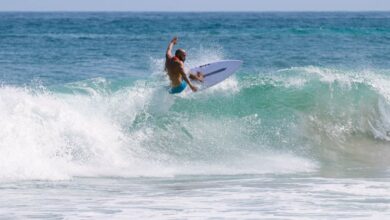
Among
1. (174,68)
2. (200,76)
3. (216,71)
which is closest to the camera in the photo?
(174,68)

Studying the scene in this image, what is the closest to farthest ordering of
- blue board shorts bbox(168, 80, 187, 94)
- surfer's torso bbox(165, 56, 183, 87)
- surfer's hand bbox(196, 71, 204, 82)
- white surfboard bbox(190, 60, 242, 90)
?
surfer's torso bbox(165, 56, 183, 87) → blue board shorts bbox(168, 80, 187, 94) → surfer's hand bbox(196, 71, 204, 82) → white surfboard bbox(190, 60, 242, 90)

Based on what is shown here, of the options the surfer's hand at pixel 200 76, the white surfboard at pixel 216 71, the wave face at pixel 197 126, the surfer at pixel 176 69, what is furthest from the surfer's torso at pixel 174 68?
the wave face at pixel 197 126

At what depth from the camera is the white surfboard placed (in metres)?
15.0

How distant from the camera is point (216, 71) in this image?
15.2 m

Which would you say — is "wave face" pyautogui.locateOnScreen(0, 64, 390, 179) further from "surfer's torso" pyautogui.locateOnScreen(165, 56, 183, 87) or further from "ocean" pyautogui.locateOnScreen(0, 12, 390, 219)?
"surfer's torso" pyautogui.locateOnScreen(165, 56, 183, 87)

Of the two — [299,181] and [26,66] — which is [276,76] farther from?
[26,66]

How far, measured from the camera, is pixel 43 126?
13.6 m

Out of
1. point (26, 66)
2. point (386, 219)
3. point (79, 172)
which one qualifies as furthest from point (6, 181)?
point (26, 66)

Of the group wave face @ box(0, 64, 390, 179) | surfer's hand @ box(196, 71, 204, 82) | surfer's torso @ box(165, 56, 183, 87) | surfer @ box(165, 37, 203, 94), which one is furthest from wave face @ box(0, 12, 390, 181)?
surfer's torso @ box(165, 56, 183, 87)

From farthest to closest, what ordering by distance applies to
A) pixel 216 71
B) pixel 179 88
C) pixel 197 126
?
pixel 197 126 → pixel 216 71 → pixel 179 88

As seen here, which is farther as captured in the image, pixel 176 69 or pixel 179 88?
pixel 179 88

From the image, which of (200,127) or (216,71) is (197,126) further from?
(216,71)

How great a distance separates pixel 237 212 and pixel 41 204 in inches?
101

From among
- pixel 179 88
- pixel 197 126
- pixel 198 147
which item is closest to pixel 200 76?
pixel 179 88
